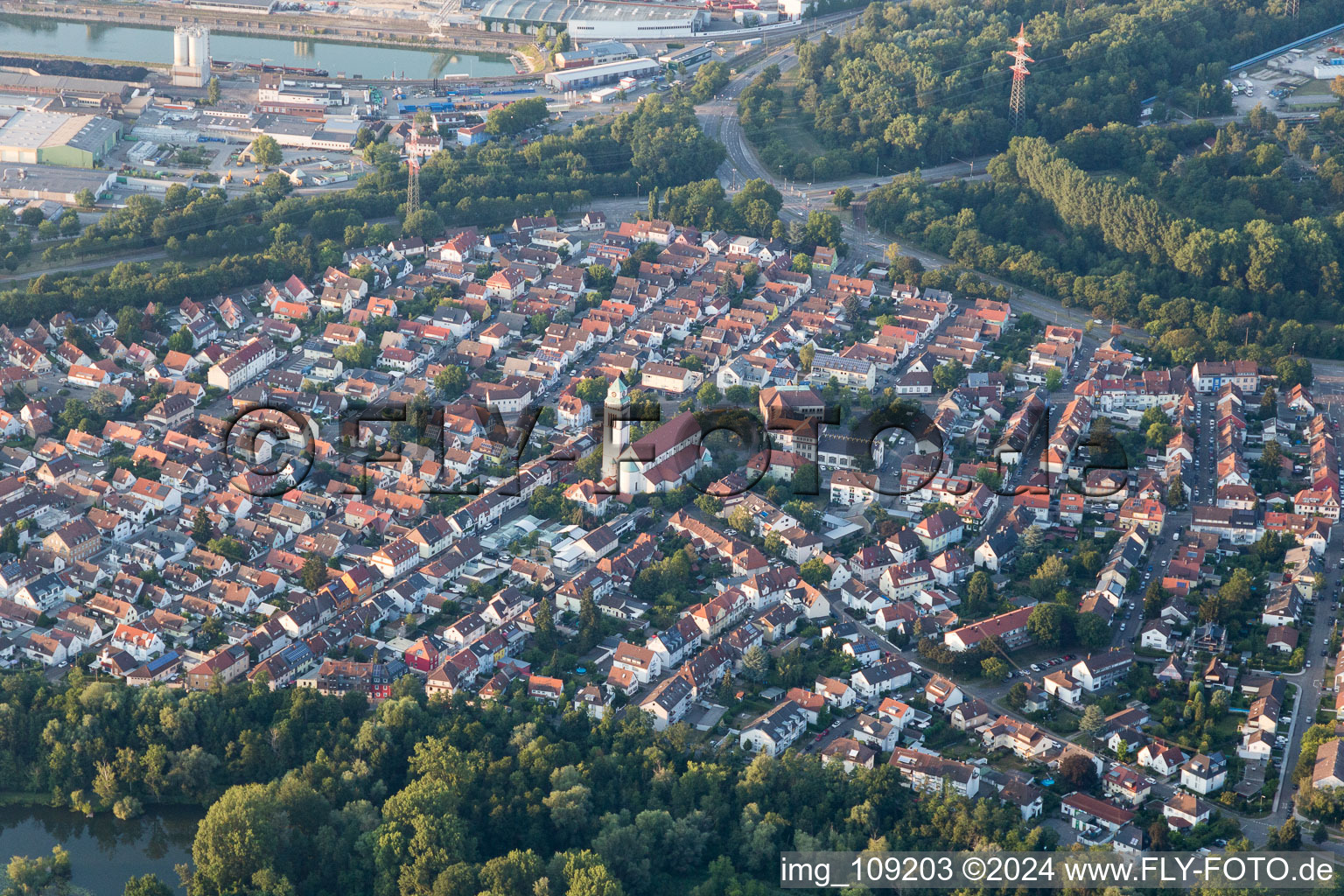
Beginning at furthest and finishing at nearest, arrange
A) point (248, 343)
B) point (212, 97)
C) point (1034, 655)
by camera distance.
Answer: point (212, 97)
point (248, 343)
point (1034, 655)

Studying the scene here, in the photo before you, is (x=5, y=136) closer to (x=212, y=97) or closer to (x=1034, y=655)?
(x=212, y=97)

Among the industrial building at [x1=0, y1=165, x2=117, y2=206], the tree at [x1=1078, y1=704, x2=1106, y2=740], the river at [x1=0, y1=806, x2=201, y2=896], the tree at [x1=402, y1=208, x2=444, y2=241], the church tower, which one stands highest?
the industrial building at [x1=0, y1=165, x2=117, y2=206]

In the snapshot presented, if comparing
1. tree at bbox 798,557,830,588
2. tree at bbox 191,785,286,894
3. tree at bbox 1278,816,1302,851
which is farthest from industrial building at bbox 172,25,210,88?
tree at bbox 1278,816,1302,851

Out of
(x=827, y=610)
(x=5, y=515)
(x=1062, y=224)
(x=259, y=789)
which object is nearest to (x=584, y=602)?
(x=827, y=610)

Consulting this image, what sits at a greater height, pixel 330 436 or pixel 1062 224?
pixel 1062 224

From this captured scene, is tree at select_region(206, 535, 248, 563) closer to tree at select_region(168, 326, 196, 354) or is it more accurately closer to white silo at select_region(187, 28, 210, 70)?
tree at select_region(168, 326, 196, 354)
